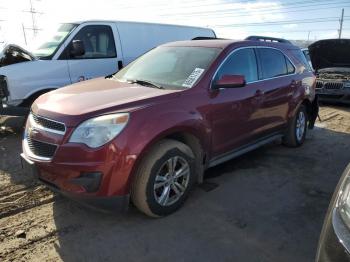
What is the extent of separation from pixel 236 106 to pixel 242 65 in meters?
0.63

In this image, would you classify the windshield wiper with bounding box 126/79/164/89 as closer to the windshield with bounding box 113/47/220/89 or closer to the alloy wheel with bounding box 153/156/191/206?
the windshield with bounding box 113/47/220/89

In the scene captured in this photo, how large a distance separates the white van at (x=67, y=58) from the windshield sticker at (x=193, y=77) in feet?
11.4

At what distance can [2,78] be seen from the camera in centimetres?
657

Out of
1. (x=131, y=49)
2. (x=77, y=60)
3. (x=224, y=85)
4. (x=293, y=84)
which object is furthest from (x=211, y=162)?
(x=131, y=49)

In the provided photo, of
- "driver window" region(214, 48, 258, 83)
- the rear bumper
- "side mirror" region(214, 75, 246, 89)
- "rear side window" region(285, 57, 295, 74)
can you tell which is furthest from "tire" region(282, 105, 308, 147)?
the rear bumper

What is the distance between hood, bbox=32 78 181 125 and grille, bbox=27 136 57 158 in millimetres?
267

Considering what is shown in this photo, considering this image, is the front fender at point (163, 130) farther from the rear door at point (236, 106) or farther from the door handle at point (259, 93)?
the door handle at point (259, 93)

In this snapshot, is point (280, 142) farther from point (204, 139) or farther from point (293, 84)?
point (204, 139)

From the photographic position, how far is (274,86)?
5.53 m

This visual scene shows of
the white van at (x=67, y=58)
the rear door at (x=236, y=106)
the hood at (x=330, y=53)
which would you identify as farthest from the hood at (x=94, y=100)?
the hood at (x=330, y=53)

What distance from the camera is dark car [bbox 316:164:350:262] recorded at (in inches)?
78.9

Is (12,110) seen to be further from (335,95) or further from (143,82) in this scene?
(335,95)

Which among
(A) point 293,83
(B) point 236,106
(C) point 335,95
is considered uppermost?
(B) point 236,106

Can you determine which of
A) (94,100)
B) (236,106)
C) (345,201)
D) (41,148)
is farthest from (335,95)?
(345,201)
